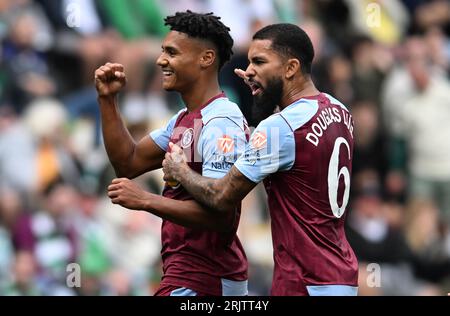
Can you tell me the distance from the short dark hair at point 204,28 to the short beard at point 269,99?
0.59m

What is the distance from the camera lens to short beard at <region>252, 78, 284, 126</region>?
22.6ft

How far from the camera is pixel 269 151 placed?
6660 mm

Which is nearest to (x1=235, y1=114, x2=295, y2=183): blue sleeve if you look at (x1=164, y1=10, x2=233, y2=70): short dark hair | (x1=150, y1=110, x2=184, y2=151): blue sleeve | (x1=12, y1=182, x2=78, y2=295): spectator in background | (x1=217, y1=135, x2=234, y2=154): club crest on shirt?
(x1=217, y1=135, x2=234, y2=154): club crest on shirt

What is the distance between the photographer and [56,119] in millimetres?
11797

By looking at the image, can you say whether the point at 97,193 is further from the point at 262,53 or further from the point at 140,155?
the point at 262,53

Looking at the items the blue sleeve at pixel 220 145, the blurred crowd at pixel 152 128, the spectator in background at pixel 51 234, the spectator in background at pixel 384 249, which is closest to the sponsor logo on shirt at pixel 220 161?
the blue sleeve at pixel 220 145

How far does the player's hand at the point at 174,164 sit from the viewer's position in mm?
6949

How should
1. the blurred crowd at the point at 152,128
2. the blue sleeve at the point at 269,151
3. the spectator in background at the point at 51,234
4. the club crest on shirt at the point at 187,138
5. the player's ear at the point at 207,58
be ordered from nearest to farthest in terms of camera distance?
the blue sleeve at the point at 269,151 → the club crest on shirt at the point at 187,138 → the player's ear at the point at 207,58 → the spectator in background at the point at 51,234 → the blurred crowd at the point at 152,128

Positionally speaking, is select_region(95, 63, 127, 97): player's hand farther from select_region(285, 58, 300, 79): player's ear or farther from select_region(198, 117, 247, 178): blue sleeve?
select_region(285, 58, 300, 79): player's ear

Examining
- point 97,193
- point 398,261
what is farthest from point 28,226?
point 398,261

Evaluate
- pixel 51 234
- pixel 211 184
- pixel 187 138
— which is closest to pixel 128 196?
pixel 211 184

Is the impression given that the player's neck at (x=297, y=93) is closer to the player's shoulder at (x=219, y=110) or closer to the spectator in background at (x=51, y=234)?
the player's shoulder at (x=219, y=110)

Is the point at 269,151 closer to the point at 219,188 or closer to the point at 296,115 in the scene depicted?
the point at 296,115

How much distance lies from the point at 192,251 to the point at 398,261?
5769 mm
